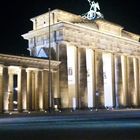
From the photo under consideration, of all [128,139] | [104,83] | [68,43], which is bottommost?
[128,139]

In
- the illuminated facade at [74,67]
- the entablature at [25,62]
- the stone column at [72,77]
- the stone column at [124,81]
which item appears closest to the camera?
the entablature at [25,62]

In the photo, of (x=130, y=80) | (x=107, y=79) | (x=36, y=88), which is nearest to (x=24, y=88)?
(x=36, y=88)

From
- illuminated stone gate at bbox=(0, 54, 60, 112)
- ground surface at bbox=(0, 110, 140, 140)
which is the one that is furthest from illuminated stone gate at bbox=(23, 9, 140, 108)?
ground surface at bbox=(0, 110, 140, 140)

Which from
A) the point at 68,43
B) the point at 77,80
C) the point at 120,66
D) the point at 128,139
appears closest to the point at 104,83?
the point at 120,66

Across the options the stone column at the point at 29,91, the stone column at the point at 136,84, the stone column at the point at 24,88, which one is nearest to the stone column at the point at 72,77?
the stone column at the point at 29,91

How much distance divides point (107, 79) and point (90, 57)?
25.6ft

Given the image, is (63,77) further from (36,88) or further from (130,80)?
(130,80)

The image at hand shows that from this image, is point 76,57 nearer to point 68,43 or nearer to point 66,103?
point 68,43

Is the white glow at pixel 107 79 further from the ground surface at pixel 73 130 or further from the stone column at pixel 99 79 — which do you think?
the ground surface at pixel 73 130

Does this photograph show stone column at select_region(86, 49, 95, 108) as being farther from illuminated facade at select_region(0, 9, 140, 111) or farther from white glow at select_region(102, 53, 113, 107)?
white glow at select_region(102, 53, 113, 107)

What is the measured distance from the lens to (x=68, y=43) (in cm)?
6156

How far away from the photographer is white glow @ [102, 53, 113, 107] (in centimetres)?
7350

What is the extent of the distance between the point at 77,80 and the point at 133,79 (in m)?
19.5

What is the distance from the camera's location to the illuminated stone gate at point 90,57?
61.2 metres
